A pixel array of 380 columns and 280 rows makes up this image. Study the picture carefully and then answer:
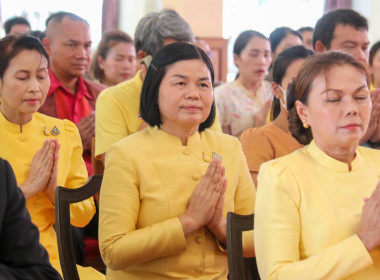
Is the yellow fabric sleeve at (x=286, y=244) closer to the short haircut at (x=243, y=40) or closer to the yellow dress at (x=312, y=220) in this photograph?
the yellow dress at (x=312, y=220)

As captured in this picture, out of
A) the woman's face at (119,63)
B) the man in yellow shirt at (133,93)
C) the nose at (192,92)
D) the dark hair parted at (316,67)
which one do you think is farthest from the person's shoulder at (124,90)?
the woman's face at (119,63)

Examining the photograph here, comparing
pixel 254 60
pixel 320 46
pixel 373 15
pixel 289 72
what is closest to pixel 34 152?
pixel 289 72

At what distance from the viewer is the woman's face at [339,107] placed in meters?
1.62

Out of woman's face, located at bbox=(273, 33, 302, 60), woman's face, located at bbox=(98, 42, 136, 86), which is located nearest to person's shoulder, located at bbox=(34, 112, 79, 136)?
woman's face, located at bbox=(98, 42, 136, 86)

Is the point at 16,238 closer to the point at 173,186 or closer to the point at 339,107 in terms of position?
the point at 173,186

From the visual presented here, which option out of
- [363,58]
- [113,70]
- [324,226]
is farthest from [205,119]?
[113,70]

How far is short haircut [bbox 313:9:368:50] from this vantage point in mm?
3193

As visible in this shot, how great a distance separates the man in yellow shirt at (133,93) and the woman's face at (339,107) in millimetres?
1323

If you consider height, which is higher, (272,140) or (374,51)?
(374,51)

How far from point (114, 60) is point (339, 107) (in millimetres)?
3132

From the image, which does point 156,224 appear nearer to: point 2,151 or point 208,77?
point 208,77

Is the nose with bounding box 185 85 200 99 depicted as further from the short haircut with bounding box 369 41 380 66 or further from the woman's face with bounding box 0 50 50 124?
the short haircut with bounding box 369 41 380 66

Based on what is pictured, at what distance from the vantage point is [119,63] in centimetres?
457

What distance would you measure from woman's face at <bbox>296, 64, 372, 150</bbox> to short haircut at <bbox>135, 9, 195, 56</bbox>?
4.50ft
